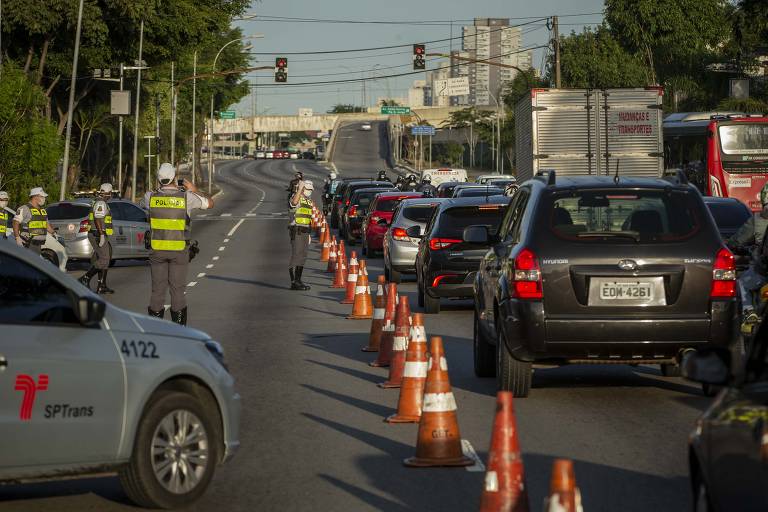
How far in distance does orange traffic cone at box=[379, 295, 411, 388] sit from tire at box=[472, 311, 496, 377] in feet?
2.63

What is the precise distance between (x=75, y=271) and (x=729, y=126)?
1806 centimetres

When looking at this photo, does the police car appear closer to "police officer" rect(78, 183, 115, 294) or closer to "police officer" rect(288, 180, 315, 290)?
"police officer" rect(288, 180, 315, 290)

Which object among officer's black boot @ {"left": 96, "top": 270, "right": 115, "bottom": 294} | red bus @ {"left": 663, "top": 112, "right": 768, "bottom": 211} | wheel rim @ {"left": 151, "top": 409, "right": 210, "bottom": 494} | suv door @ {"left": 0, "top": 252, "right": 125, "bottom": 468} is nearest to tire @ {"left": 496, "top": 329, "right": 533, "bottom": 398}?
wheel rim @ {"left": 151, "top": 409, "right": 210, "bottom": 494}

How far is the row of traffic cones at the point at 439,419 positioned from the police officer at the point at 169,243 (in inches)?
83.5

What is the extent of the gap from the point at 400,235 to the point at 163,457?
1858cm

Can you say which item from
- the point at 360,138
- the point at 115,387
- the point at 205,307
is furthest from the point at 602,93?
the point at 360,138

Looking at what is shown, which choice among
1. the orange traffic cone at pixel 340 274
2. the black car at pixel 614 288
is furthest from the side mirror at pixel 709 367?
the orange traffic cone at pixel 340 274

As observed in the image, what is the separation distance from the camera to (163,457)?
302 inches

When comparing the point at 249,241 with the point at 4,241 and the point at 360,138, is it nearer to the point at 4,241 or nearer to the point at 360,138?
the point at 4,241

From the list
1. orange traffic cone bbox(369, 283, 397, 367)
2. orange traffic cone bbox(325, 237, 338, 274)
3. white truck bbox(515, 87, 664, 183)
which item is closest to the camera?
orange traffic cone bbox(369, 283, 397, 367)

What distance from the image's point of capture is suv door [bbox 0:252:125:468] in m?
6.95

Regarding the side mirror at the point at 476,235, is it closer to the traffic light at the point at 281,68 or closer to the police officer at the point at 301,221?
the police officer at the point at 301,221

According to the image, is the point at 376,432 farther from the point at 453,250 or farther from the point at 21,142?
the point at 21,142

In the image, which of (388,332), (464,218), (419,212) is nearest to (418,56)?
(419,212)
